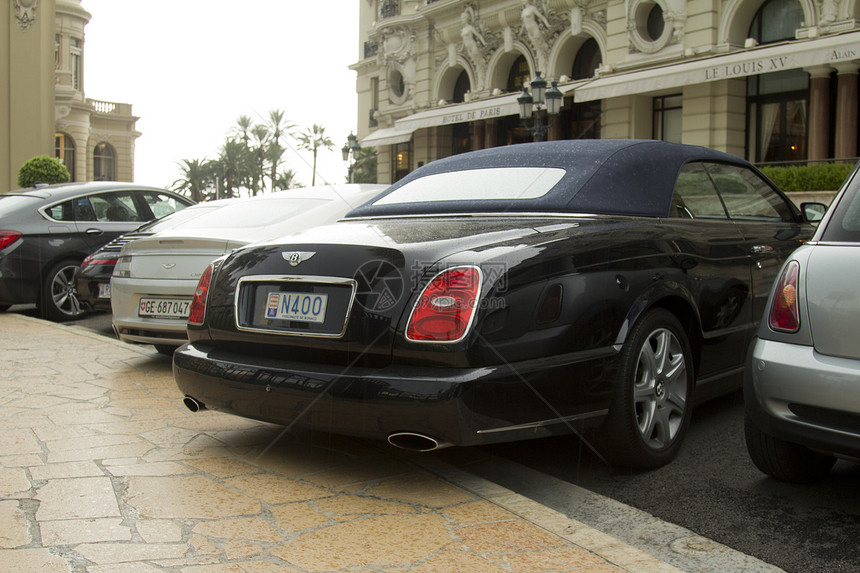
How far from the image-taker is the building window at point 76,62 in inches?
2010

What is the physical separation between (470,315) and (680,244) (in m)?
1.37

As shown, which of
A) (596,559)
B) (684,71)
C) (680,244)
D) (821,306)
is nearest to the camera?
(596,559)

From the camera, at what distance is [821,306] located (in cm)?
299

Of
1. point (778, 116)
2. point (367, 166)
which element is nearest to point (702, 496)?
point (778, 116)

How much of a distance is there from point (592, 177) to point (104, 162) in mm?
60003

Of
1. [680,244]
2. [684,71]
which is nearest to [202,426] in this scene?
[680,244]

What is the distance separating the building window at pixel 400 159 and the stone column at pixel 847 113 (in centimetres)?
1996

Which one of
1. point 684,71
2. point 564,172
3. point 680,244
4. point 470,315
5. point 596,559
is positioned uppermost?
point 684,71

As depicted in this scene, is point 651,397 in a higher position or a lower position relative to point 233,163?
lower

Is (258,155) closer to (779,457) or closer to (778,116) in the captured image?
(778,116)

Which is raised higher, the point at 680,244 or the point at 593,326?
the point at 680,244

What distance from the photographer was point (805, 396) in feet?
9.71

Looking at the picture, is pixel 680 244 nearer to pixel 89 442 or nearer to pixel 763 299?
pixel 763 299

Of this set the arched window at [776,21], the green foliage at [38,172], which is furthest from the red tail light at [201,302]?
the green foliage at [38,172]
